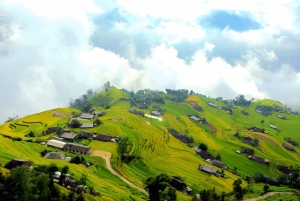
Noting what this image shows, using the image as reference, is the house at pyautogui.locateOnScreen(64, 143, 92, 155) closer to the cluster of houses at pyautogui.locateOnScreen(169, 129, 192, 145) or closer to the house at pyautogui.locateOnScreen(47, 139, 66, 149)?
the house at pyautogui.locateOnScreen(47, 139, 66, 149)

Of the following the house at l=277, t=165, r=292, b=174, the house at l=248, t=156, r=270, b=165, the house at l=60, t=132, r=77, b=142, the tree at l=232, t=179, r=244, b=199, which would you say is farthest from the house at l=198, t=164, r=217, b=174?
the house at l=60, t=132, r=77, b=142

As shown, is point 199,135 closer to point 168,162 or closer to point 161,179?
point 168,162

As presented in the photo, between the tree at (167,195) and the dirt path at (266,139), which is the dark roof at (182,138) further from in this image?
the tree at (167,195)

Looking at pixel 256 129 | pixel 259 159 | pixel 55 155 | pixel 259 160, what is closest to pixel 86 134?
pixel 55 155

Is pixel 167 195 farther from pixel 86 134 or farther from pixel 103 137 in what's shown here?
pixel 86 134

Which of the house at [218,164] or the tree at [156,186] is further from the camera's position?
the house at [218,164]

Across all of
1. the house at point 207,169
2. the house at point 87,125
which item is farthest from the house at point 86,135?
the house at point 207,169
